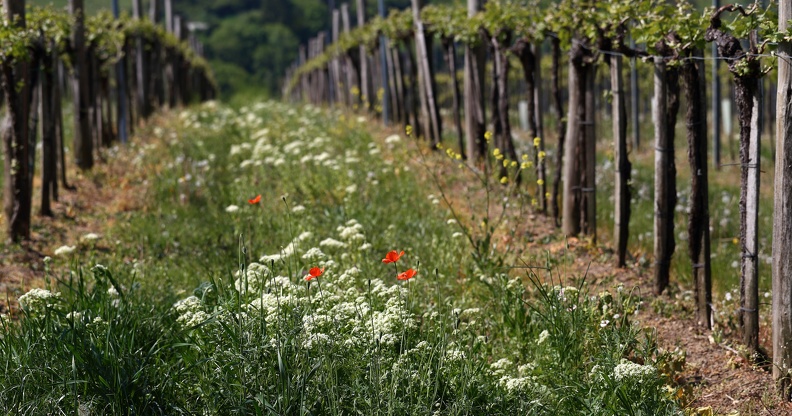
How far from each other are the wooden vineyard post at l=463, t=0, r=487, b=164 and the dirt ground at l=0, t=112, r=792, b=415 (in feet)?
1.64

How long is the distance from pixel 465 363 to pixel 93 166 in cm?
1039

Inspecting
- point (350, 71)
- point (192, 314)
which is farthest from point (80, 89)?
point (350, 71)

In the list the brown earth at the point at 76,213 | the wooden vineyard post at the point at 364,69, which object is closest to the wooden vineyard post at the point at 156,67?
the wooden vineyard post at the point at 364,69

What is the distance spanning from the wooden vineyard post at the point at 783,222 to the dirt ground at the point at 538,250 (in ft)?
0.62

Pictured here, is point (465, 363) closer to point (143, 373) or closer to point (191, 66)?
point (143, 373)

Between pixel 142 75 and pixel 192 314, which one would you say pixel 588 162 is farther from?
pixel 142 75

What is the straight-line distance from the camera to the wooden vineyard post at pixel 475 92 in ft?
39.0

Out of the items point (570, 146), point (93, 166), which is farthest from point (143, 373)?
point (93, 166)

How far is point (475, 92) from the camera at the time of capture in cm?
1202

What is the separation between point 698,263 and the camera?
635cm

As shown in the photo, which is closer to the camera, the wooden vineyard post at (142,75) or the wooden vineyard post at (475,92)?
the wooden vineyard post at (475,92)

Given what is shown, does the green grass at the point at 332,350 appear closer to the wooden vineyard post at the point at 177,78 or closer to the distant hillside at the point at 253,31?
the wooden vineyard post at the point at 177,78

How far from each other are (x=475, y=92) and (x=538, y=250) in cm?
451

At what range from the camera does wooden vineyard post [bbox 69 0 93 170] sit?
1284 centimetres
